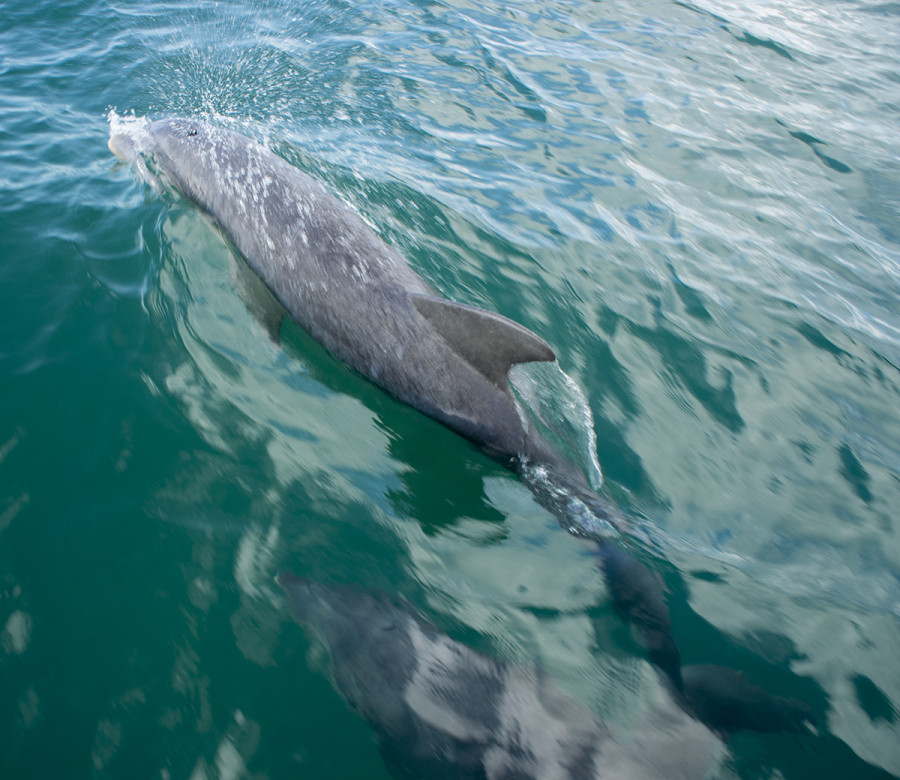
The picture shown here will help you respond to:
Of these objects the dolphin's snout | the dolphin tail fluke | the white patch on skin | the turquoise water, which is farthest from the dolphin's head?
the dolphin tail fluke

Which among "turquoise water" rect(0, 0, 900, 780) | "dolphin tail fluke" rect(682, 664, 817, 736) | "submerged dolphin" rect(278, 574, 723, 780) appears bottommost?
"submerged dolphin" rect(278, 574, 723, 780)

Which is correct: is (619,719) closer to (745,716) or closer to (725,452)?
(745,716)

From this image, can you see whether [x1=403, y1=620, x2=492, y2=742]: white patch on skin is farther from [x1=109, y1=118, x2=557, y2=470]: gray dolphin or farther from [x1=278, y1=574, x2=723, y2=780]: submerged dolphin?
[x1=109, y1=118, x2=557, y2=470]: gray dolphin

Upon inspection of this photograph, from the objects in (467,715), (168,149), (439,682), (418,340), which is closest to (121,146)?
(168,149)

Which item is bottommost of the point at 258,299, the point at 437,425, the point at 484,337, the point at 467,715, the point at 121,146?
the point at 467,715

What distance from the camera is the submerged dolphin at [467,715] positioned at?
2926mm

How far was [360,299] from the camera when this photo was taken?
15.1ft

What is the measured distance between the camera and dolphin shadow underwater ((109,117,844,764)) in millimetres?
3457

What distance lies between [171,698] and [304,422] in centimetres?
191

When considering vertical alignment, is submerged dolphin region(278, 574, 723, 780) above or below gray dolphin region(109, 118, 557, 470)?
below

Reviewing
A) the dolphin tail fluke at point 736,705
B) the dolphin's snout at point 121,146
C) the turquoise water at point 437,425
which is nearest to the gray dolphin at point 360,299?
the turquoise water at point 437,425

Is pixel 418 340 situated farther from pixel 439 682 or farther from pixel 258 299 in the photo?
pixel 439 682

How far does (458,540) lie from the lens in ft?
12.7

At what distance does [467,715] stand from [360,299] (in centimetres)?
286
